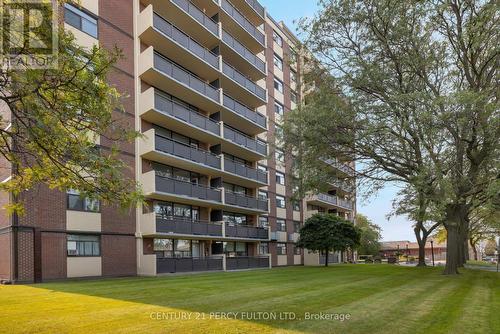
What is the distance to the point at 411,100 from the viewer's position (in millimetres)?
18844

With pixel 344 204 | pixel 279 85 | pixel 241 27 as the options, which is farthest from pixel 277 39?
pixel 344 204

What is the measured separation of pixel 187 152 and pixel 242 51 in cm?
1181

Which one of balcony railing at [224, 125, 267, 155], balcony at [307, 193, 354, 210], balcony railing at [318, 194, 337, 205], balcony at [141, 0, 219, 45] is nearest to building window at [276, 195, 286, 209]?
balcony at [307, 193, 354, 210]

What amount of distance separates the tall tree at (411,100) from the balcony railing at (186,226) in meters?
8.46

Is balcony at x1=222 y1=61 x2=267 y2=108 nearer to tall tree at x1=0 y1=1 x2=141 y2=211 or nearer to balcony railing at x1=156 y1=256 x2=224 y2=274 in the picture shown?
balcony railing at x1=156 y1=256 x2=224 y2=274

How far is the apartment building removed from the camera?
20938 mm

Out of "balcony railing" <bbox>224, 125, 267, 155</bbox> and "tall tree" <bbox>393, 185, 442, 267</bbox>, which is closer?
"tall tree" <bbox>393, 185, 442, 267</bbox>

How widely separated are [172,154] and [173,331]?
64.8ft

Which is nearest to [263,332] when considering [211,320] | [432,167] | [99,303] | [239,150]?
[211,320]

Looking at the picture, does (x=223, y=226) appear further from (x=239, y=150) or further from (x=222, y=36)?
(x=222, y=36)

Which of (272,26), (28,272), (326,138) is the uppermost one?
(272,26)

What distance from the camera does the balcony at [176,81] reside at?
84.6ft

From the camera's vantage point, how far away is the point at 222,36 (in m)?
32.7

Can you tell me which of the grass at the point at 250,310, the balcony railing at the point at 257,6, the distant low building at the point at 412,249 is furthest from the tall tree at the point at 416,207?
the distant low building at the point at 412,249
